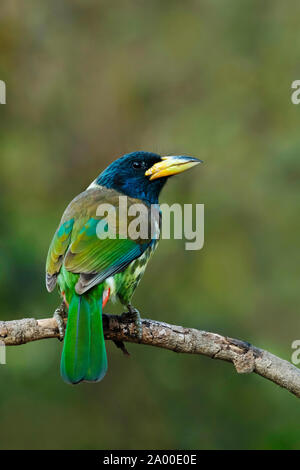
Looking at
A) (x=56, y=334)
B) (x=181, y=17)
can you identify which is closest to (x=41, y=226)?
(x=56, y=334)

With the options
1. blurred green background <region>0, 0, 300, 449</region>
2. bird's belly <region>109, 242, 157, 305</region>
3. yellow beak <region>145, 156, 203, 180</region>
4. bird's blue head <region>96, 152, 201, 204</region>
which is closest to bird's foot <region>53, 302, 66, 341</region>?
bird's belly <region>109, 242, 157, 305</region>

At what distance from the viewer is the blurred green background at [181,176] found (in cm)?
610

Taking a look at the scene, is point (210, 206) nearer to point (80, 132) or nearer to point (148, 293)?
point (148, 293)

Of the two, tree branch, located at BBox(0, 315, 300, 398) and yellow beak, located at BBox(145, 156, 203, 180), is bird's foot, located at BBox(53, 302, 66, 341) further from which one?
yellow beak, located at BBox(145, 156, 203, 180)

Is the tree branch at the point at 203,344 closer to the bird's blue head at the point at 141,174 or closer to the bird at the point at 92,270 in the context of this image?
the bird at the point at 92,270

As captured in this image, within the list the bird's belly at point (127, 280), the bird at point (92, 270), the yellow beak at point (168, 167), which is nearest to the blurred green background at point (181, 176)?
the yellow beak at point (168, 167)

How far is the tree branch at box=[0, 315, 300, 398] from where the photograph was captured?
3.63 meters

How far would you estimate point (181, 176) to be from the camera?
6.64 metres

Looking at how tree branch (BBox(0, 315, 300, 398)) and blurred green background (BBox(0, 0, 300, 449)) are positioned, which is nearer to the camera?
tree branch (BBox(0, 315, 300, 398))

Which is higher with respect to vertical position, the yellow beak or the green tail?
the yellow beak

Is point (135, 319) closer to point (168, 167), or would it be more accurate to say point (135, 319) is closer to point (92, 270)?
point (92, 270)

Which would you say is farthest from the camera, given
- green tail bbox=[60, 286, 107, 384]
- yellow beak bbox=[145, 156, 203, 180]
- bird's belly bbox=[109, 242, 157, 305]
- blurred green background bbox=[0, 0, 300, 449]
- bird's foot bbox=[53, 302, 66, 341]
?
blurred green background bbox=[0, 0, 300, 449]

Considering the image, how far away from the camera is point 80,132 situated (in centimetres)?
694

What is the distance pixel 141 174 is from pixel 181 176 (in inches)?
74.1
